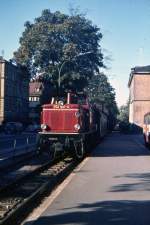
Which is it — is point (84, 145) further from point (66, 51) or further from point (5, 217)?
point (66, 51)

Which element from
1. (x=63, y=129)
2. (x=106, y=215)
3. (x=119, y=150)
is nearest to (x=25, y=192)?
(x=106, y=215)

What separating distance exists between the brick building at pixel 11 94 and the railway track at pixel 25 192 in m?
55.9

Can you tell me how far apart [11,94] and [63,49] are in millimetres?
20284

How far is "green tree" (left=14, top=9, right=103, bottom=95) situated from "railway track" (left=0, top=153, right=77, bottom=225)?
47.8m

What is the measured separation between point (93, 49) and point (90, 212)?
6144cm

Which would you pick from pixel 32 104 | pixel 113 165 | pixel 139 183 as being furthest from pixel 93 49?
pixel 139 183

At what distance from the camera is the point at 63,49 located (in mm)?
67500

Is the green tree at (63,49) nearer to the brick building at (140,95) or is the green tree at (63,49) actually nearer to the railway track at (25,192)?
the brick building at (140,95)

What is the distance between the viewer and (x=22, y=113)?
300 ft

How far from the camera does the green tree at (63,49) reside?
67.2 metres

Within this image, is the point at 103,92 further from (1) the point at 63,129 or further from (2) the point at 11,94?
(1) the point at 63,129

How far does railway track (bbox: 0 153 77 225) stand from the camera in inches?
396

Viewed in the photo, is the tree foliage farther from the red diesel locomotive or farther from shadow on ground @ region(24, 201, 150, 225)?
shadow on ground @ region(24, 201, 150, 225)

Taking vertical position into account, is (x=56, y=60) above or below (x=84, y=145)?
above
